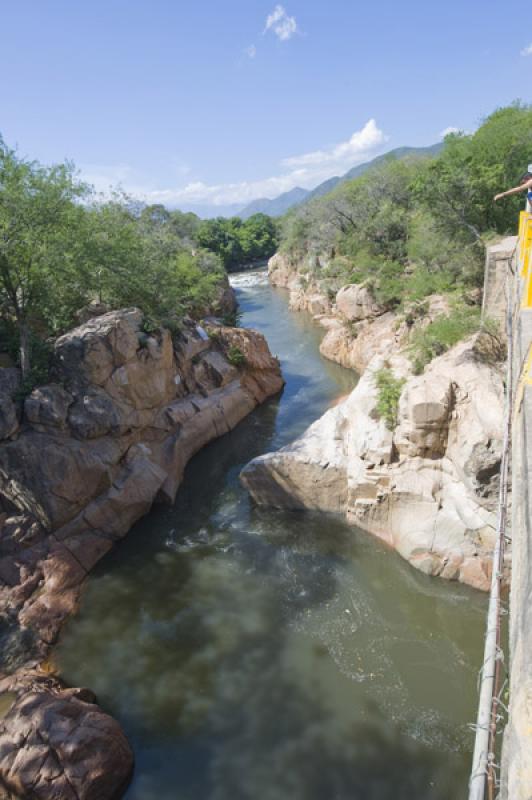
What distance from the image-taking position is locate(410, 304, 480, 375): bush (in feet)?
43.9

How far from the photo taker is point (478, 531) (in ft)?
33.3

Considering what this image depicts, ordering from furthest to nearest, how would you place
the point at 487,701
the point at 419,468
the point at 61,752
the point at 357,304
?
the point at 357,304, the point at 419,468, the point at 61,752, the point at 487,701

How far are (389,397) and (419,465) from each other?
2.17 metres

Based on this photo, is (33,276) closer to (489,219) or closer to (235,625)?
(235,625)

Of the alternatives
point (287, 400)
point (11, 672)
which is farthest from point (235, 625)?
point (287, 400)

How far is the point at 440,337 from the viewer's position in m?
13.6

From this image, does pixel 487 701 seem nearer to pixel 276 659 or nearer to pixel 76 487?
pixel 276 659

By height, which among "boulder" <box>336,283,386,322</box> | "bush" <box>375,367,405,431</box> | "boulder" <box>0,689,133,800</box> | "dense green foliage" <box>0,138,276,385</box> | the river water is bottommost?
the river water

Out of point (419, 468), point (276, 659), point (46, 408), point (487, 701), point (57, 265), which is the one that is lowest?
point (276, 659)

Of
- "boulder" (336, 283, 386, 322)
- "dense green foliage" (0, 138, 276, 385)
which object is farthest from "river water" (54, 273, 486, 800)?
"boulder" (336, 283, 386, 322)

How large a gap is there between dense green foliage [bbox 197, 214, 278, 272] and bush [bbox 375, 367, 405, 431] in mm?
44783

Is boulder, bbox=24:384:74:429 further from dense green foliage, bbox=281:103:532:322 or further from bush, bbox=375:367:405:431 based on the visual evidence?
dense green foliage, bbox=281:103:532:322

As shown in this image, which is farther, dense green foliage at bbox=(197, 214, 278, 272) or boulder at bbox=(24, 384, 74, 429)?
dense green foliage at bbox=(197, 214, 278, 272)

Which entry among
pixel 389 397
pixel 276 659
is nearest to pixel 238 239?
pixel 389 397
